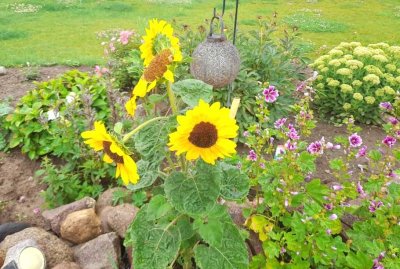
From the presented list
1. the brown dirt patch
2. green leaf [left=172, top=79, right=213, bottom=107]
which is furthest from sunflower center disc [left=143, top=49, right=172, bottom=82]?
the brown dirt patch

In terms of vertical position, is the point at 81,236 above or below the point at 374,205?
below

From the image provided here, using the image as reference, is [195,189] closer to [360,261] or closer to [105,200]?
[360,261]

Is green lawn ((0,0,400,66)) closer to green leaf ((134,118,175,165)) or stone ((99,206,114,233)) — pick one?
stone ((99,206,114,233))

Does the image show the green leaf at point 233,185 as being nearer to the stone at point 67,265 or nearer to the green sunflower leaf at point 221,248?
the green sunflower leaf at point 221,248

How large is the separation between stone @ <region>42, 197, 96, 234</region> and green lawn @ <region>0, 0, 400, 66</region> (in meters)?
3.55

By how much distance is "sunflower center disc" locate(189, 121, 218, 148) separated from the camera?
1.22 meters

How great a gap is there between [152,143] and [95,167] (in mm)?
1848

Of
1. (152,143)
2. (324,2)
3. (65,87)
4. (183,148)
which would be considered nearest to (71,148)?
(65,87)

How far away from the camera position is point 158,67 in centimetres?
132

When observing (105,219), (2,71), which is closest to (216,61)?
(105,219)

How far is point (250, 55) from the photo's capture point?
4.33 metres

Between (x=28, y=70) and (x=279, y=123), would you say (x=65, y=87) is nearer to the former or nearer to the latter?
(x=28, y=70)

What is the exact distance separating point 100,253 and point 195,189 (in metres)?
1.23

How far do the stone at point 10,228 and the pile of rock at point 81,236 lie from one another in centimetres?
15
